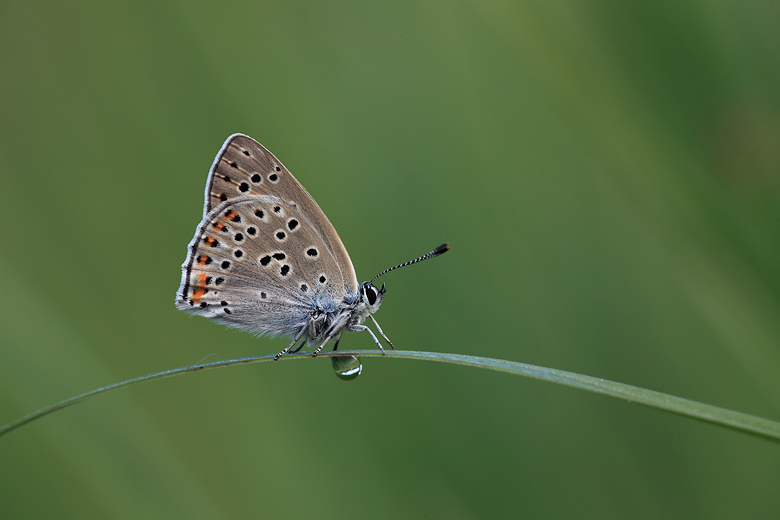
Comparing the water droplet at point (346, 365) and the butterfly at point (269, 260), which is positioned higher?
the butterfly at point (269, 260)

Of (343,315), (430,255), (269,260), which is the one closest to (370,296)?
(343,315)

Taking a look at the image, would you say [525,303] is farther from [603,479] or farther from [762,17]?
[762,17]

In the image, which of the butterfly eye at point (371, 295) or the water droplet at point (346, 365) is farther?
the butterfly eye at point (371, 295)

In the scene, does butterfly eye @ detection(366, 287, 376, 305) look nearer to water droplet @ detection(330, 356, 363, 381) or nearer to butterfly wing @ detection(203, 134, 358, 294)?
butterfly wing @ detection(203, 134, 358, 294)

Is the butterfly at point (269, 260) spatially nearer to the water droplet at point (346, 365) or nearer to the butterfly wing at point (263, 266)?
the butterfly wing at point (263, 266)

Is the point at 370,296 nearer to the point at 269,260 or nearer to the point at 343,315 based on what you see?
the point at 343,315

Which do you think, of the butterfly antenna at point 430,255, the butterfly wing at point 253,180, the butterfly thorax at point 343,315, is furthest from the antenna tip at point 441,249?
the butterfly wing at point 253,180

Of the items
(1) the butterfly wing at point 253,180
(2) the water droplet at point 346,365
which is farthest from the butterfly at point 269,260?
(2) the water droplet at point 346,365
